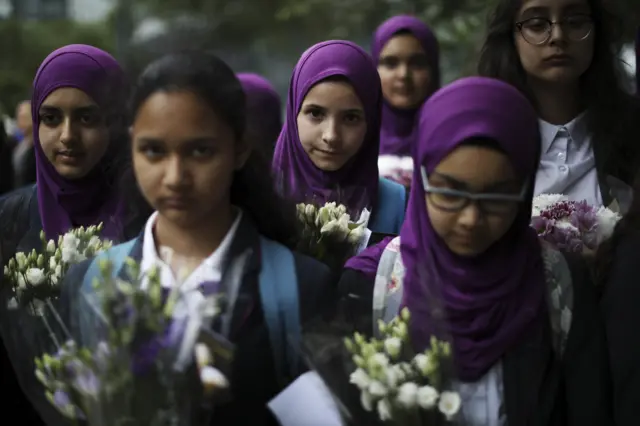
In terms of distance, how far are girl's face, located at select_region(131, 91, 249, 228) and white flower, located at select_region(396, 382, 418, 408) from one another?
0.74m

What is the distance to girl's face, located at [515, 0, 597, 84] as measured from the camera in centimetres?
422

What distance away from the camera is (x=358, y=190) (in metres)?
4.43

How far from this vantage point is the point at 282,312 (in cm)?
286

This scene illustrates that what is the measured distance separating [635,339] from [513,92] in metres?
0.78

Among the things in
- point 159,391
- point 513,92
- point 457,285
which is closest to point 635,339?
point 457,285

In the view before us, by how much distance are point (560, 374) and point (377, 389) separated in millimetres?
632

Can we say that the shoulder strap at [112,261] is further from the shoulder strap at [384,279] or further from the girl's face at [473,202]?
the girl's face at [473,202]

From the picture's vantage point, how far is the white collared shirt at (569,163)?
4.27m

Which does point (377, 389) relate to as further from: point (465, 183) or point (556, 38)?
point (556, 38)

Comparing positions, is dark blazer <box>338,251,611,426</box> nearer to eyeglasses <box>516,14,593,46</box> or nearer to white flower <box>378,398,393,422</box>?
white flower <box>378,398,393,422</box>

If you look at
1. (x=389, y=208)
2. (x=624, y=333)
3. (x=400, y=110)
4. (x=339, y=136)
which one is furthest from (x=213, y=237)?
(x=400, y=110)

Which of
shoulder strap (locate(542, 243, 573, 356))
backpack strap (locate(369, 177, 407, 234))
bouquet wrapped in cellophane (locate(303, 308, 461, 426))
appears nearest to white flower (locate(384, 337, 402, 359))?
bouquet wrapped in cellophane (locate(303, 308, 461, 426))

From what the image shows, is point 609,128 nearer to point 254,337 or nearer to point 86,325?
point 254,337

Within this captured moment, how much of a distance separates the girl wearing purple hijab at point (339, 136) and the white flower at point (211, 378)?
1707 millimetres
